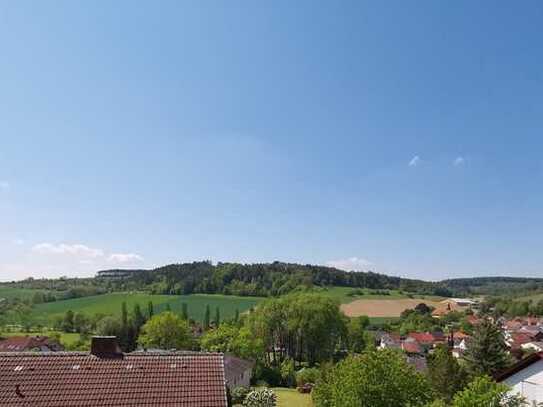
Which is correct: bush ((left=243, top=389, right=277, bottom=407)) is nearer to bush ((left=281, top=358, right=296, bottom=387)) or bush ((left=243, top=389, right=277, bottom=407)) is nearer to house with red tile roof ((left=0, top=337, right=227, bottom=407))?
house with red tile roof ((left=0, top=337, right=227, bottom=407))

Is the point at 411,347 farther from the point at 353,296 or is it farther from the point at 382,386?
the point at 382,386

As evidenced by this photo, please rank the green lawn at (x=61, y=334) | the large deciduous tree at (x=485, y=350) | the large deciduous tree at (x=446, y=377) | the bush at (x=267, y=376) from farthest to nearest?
1. the green lawn at (x=61, y=334)
2. the bush at (x=267, y=376)
3. the large deciduous tree at (x=485, y=350)
4. the large deciduous tree at (x=446, y=377)

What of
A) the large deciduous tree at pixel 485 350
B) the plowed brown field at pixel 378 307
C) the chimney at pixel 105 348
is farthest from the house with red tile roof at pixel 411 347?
the chimney at pixel 105 348

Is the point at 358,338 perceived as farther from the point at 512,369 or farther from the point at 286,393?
the point at 512,369

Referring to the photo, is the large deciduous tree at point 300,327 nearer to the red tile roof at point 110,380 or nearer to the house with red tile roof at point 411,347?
the house with red tile roof at point 411,347

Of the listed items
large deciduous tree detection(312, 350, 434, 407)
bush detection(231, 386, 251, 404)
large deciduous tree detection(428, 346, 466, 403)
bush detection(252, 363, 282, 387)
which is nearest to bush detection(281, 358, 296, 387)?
bush detection(252, 363, 282, 387)
